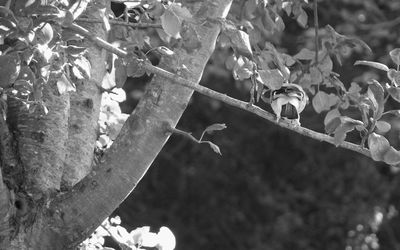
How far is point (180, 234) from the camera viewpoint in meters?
5.78

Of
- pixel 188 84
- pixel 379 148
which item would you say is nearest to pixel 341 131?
pixel 379 148

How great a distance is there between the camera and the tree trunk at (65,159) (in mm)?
1989

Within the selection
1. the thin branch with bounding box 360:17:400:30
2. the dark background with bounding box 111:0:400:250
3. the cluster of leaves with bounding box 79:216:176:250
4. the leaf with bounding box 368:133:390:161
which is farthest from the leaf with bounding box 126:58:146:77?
the dark background with bounding box 111:0:400:250

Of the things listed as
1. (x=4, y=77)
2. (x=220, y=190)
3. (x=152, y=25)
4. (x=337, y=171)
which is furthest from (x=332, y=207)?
(x=4, y=77)

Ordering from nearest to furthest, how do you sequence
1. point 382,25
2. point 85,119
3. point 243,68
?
point 243,68 < point 85,119 < point 382,25

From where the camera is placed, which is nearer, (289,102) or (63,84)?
(63,84)

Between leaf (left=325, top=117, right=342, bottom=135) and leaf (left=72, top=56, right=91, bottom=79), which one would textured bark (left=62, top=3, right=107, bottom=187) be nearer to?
leaf (left=72, top=56, right=91, bottom=79)

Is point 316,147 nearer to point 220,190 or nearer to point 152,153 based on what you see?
point 220,190

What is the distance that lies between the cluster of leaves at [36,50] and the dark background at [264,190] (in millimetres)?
3808

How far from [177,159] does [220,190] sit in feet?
1.21

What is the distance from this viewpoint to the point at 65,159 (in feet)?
7.24

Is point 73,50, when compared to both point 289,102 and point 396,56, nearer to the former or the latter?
point 396,56

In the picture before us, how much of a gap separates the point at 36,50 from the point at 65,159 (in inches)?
22.7

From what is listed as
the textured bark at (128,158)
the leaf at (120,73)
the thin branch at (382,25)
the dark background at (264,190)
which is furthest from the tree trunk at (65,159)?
the dark background at (264,190)
